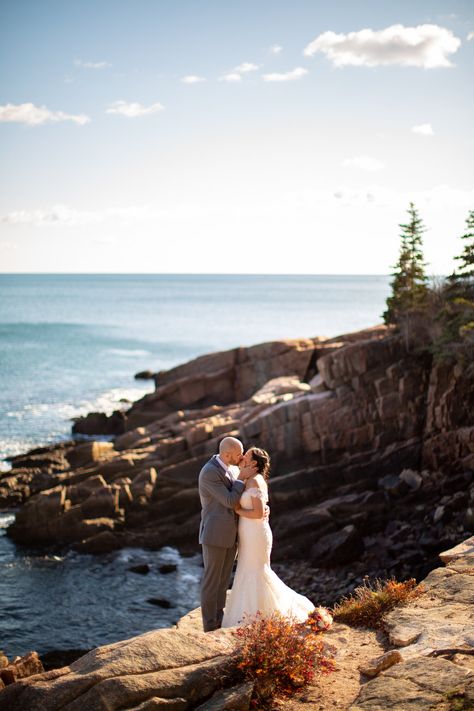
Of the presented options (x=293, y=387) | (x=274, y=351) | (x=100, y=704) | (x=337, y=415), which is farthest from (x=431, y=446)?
(x=100, y=704)

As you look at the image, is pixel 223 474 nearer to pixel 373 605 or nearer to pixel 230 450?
pixel 230 450

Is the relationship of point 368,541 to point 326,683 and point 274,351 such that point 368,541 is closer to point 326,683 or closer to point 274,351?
point 326,683

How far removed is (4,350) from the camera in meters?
94.8

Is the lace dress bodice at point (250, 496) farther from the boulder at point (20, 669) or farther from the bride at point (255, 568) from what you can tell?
the boulder at point (20, 669)

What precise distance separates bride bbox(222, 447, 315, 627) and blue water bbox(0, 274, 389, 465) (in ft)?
114

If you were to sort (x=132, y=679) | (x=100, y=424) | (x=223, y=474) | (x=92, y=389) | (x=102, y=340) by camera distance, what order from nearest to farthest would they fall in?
1. (x=132, y=679)
2. (x=223, y=474)
3. (x=100, y=424)
4. (x=92, y=389)
5. (x=102, y=340)

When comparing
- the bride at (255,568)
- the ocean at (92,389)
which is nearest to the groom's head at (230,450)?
the bride at (255,568)

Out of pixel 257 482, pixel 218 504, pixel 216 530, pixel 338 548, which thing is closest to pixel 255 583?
pixel 216 530

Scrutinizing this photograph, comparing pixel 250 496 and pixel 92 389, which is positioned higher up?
pixel 250 496

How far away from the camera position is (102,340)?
10744 centimetres

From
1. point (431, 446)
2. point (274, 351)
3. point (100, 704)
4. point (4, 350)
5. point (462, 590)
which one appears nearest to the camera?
point (100, 704)

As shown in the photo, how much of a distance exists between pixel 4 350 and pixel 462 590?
9032 cm

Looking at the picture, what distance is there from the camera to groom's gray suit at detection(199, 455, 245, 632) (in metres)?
11.1

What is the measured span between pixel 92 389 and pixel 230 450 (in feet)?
192
